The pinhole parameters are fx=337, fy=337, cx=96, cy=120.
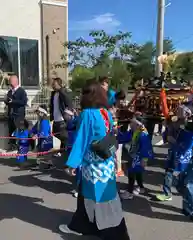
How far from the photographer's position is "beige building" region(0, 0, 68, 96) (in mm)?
12211

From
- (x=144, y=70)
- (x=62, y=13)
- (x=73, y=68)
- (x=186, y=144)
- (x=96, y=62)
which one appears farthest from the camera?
(x=144, y=70)

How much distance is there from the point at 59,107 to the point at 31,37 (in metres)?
7.29

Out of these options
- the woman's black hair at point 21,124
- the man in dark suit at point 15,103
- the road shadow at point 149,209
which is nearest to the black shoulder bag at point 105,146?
the road shadow at point 149,209

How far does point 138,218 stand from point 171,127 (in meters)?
1.24

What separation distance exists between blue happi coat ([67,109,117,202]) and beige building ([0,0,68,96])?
9.19 metres

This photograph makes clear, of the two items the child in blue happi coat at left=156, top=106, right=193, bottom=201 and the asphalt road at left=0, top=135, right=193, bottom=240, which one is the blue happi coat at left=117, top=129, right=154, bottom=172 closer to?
the child in blue happi coat at left=156, top=106, right=193, bottom=201

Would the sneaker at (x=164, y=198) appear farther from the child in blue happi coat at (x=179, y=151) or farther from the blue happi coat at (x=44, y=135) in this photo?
the blue happi coat at (x=44, y=135)

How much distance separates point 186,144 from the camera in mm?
3873

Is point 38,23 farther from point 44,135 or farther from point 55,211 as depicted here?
point 55,211

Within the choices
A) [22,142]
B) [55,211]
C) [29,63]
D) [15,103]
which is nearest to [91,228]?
[55,211]

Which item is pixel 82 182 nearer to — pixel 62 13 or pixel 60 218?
pixel 60 218

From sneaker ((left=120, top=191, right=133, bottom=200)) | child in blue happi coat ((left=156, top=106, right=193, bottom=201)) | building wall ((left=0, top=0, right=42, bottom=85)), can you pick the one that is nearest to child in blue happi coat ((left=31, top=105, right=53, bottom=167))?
sneaker ((left=120, top=191, right=133, bottom=200))

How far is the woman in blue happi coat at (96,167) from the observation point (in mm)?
3062

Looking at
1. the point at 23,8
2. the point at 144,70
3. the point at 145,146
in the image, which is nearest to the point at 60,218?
the point at 145,146
